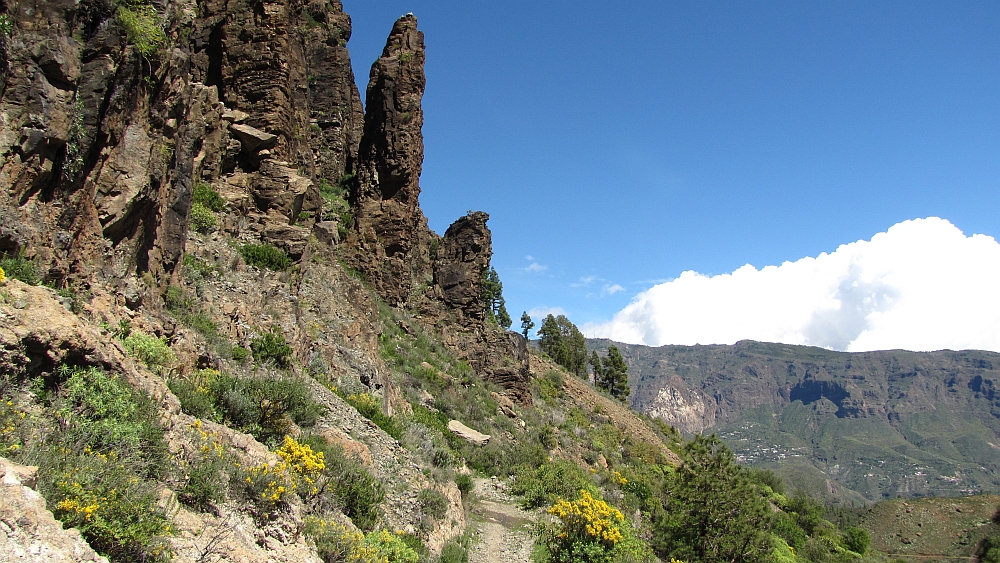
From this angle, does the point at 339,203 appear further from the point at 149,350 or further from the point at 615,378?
the point at 615,378

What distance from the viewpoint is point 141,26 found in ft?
26.6

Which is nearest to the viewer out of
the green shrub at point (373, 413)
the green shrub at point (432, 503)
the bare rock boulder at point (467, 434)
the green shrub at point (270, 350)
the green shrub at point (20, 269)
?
the green shrub at point (20, 269)

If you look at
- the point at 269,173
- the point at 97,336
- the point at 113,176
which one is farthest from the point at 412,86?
the point at 97,336

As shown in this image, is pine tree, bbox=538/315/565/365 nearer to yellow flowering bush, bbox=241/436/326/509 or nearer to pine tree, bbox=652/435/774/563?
pine tree, bbox=652/435/774/563

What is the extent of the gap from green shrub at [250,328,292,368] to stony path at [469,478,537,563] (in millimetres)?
5398

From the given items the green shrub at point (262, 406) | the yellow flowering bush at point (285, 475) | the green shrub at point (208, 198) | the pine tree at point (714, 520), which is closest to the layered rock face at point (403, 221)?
the green shrub at point (208, 198)

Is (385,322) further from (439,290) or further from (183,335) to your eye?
(183,335)

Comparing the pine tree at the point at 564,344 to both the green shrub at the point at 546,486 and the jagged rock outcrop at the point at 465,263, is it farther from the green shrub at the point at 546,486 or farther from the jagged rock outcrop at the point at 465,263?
the green shrub at the point at 546,486

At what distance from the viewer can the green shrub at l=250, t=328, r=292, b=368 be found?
11117 millimetres

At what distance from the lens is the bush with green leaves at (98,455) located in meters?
3.89

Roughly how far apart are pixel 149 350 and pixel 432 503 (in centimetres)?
554

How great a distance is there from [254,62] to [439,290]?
17.3 meters

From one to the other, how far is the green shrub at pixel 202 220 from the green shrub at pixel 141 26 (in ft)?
19.8

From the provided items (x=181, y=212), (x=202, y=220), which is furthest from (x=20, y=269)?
(x=202, y=220)
